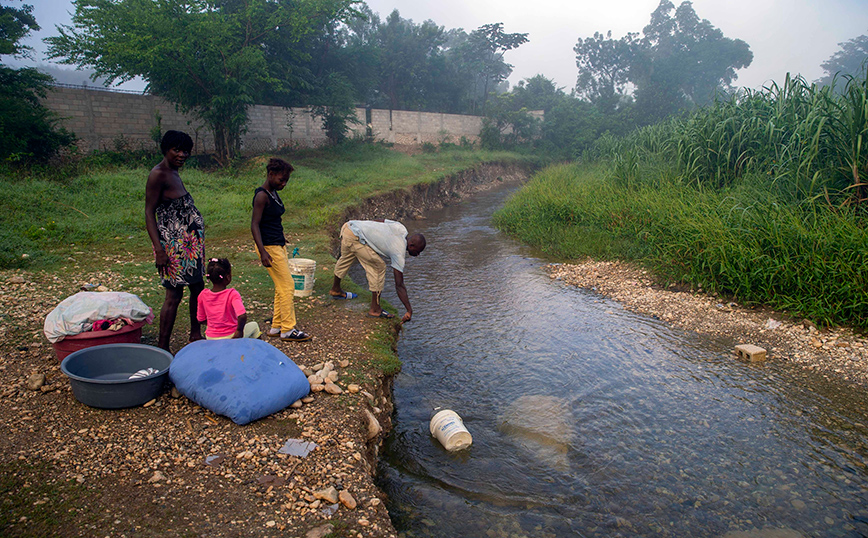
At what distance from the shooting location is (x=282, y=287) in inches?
182

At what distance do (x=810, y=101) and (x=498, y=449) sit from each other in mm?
8433

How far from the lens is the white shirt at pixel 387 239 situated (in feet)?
17.9

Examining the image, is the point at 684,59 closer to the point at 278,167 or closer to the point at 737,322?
the point at 737,322

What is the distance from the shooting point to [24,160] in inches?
444

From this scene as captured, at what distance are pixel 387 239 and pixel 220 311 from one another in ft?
6.62

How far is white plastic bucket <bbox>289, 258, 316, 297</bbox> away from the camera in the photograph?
5895 millimetres

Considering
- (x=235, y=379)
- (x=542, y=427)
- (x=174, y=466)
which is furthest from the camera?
(x=542, y=427)

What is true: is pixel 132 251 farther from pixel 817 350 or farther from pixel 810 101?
pixel 810 101

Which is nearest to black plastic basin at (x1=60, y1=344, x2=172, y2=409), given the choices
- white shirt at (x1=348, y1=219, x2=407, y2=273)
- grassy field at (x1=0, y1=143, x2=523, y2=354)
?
grassy field at (x1=0, y1=143, x2=523, y2=354)

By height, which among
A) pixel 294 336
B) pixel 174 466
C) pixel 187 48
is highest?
pixel 187 48

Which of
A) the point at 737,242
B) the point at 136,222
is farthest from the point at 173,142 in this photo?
the point at 737,242

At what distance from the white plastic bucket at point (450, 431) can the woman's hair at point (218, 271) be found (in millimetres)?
1982

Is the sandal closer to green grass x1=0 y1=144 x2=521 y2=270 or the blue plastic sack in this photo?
the blue plastic sack

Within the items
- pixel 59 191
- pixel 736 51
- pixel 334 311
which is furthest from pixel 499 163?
Result: pixel 736 51
